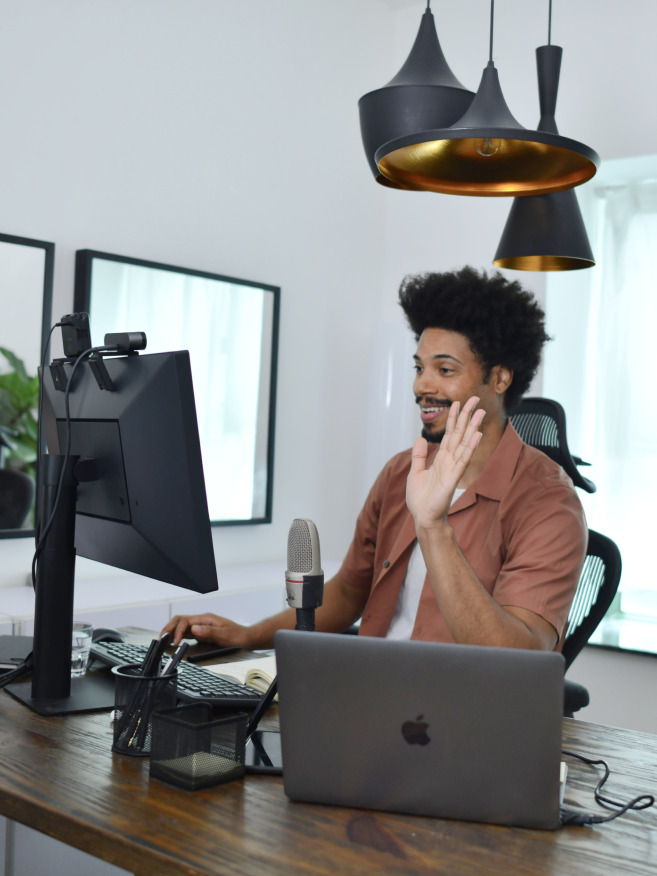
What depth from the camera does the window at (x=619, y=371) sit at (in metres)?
3.93

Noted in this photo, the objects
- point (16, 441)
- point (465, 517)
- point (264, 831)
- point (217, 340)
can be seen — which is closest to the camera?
point (264, 831)

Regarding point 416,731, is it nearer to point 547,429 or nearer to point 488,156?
point 488,156

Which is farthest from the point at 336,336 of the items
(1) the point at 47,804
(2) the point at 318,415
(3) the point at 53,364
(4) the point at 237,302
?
A: (1) the point at 47,804

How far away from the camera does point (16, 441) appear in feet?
10.1

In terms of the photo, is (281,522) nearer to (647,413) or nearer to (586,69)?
(647,413)

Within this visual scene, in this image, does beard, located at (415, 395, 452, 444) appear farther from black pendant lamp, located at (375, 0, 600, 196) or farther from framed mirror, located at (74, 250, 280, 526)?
framed mirror, located at (74, 250, 280, 526)

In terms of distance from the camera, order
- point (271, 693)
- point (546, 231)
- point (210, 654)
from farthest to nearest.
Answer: point (546, 231) → point (210, 654) → point (271, 693)

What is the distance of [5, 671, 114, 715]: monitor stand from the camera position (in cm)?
152

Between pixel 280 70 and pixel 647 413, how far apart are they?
85.0 inches

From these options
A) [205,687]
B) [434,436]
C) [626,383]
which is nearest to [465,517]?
[434,436]

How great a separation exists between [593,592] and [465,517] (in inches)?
16.6

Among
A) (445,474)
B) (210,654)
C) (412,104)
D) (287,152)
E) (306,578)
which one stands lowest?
(210,654)

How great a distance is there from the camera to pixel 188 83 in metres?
3.70

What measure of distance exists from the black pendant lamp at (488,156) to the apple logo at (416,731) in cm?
89
